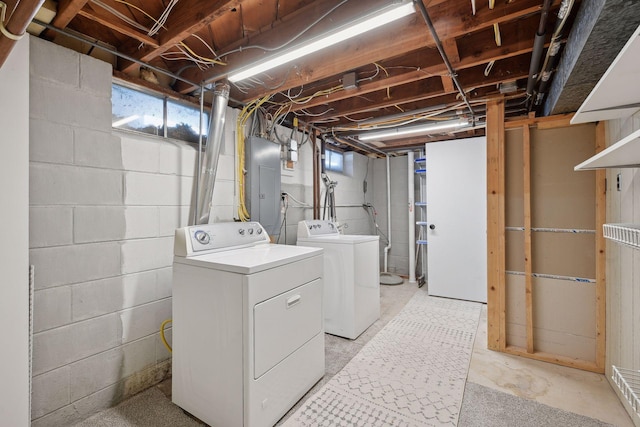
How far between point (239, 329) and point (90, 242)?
1116mm

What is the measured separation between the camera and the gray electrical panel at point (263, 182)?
9.05 feet

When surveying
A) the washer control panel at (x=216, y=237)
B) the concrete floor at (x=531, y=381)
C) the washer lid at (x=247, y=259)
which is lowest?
the concrete floor at (x=531, y=381)

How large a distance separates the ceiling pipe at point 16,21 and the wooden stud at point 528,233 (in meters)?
3.05

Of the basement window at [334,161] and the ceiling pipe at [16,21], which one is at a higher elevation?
the basement window at [334,161]

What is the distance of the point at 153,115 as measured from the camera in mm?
2264

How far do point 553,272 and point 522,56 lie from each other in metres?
1.78

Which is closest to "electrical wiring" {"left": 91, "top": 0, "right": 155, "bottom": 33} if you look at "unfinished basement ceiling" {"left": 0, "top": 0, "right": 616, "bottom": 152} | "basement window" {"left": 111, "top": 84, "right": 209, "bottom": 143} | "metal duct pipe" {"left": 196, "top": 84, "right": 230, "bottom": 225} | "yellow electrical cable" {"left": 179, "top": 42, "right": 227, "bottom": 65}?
"unfinished basement ceiling" {"left": 0, "top": 0, "right": 616, "bottom": 152}

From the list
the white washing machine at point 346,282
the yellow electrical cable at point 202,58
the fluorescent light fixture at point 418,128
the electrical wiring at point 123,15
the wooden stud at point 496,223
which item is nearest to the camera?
the electrical wiring at point 123,15

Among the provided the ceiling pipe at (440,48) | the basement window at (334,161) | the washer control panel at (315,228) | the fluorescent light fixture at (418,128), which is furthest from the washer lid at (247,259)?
the basement window at (334,161)

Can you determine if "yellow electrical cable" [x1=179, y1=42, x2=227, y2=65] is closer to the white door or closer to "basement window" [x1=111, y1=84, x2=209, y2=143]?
"basement window" [x1=111, y1=84, x2=209, y2=143]

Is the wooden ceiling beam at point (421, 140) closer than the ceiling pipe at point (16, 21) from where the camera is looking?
No

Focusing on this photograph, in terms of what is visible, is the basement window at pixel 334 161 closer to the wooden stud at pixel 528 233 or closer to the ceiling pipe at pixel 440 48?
the ceiling pipe at pixel 440 48

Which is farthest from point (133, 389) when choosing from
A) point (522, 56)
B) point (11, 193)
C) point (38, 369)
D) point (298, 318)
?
point (522, 56)

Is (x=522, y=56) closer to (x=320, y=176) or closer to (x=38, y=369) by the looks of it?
(x=320, y=176)
